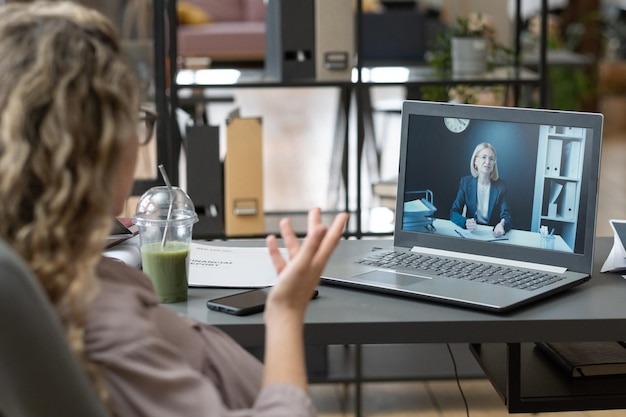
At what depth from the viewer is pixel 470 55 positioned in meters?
3.37

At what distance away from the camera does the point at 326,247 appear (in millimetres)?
1205

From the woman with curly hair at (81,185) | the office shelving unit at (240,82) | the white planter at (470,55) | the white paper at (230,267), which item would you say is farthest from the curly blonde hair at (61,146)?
the white planter at (470,55)

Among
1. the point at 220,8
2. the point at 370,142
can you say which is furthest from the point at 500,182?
the point at 220,8

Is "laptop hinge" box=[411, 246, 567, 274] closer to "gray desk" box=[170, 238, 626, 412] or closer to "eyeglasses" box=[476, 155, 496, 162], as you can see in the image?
"gray desk" box=[170, 238, 626, 412]

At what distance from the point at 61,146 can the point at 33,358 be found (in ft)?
0.65

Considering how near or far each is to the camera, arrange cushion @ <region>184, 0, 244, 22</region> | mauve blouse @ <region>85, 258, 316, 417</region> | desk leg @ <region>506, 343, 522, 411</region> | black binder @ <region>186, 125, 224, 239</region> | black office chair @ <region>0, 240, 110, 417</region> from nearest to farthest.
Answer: black office chair @ <region>0, 240, 110, 417</region>
mauve blouse @ <region>85, 258, 316, 417</region>
desk leg @ <region>506, 343, 522, 411</region>
black binder @ <region>186, 125, 224, 239</region>
cushion @ <region>184, 0, 244, 22</region>

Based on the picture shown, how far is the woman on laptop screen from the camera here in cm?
180

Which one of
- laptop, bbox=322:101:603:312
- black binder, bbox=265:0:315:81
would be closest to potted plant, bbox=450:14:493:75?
black binder, bbox=265:0:315:81

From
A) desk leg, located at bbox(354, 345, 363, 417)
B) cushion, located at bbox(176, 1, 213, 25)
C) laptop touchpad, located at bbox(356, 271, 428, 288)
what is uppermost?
cushion, located at bbox(176, 1, 213, 25)

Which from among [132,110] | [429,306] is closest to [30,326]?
[132,110]

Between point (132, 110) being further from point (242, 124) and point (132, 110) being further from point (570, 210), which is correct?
point (242, 124)

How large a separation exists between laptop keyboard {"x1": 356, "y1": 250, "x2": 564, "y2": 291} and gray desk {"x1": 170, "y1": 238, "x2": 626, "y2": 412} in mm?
51

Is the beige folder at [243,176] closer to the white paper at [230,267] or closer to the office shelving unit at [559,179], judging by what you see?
the white paper at [230,267]

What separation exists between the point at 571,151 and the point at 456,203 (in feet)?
0.76
